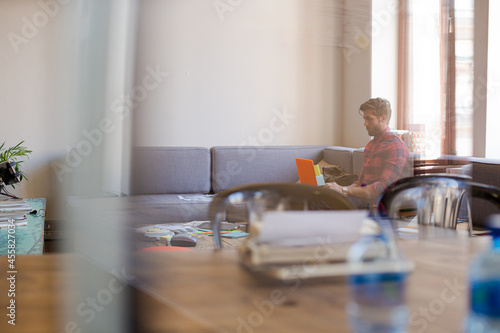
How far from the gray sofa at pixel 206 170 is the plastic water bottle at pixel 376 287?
0.04 metres

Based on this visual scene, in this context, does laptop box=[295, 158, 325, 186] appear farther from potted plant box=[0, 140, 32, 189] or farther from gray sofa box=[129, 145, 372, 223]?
potted plant box=[0, 140, 32, 189]

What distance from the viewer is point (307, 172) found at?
0.79 ft

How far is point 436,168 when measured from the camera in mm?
355

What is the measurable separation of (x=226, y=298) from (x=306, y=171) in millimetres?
82

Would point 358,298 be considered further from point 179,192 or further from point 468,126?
point 468,126

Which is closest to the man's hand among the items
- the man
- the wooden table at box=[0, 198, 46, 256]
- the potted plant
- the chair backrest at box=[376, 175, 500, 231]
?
the man

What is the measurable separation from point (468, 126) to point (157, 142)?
119 cm

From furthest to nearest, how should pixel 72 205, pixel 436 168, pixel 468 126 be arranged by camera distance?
pixel 468 126 < pixel 436 168 < pixel 72 205

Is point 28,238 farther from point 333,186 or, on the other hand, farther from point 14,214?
point 333,186

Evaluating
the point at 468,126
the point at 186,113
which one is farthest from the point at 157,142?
the point at 468,126

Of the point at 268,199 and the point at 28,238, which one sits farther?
the point at 28,238

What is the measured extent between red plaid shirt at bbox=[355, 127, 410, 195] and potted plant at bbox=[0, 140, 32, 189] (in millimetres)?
1285

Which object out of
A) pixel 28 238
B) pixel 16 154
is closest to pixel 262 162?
pixel 28 238

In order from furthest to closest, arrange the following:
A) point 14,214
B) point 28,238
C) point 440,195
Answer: point 14,214 < point 28,238 < point 440,195
